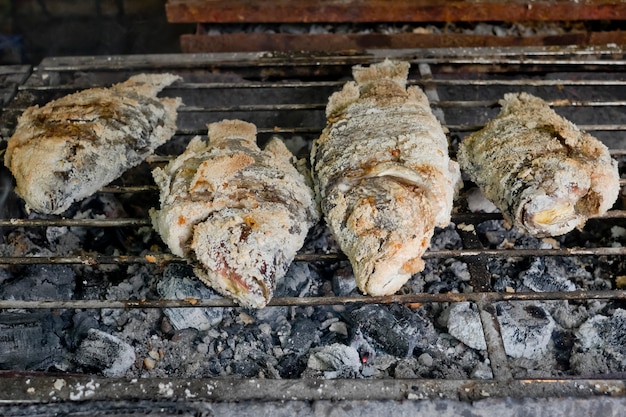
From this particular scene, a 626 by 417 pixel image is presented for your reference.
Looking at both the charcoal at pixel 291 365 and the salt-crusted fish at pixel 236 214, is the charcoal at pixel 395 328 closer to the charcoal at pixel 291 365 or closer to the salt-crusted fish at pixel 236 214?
the charcoal at pixel 291 365

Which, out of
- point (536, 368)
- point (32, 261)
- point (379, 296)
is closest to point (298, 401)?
point (379, 296)

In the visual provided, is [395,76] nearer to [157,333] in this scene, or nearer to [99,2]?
[157,333]

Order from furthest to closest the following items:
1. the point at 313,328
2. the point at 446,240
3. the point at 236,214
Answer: the point at 446,240 → the point at 313,328 → the point at 236,214

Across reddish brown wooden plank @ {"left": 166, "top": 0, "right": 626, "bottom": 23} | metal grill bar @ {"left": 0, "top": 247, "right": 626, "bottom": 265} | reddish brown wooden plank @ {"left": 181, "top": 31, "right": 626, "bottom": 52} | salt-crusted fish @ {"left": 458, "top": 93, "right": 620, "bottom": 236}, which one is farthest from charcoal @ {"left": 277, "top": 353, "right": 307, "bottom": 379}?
reddish brown wooden plank @ {"left": 166, "top": 0, "right": 626, "bottom": 23}

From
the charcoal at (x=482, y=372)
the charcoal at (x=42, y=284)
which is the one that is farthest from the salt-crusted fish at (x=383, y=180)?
the charcoal at (x=42, y=284)

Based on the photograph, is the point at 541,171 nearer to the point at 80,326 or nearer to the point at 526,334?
the point at 526,334

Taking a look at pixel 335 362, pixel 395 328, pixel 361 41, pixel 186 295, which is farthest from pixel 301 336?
pixel 361 41
